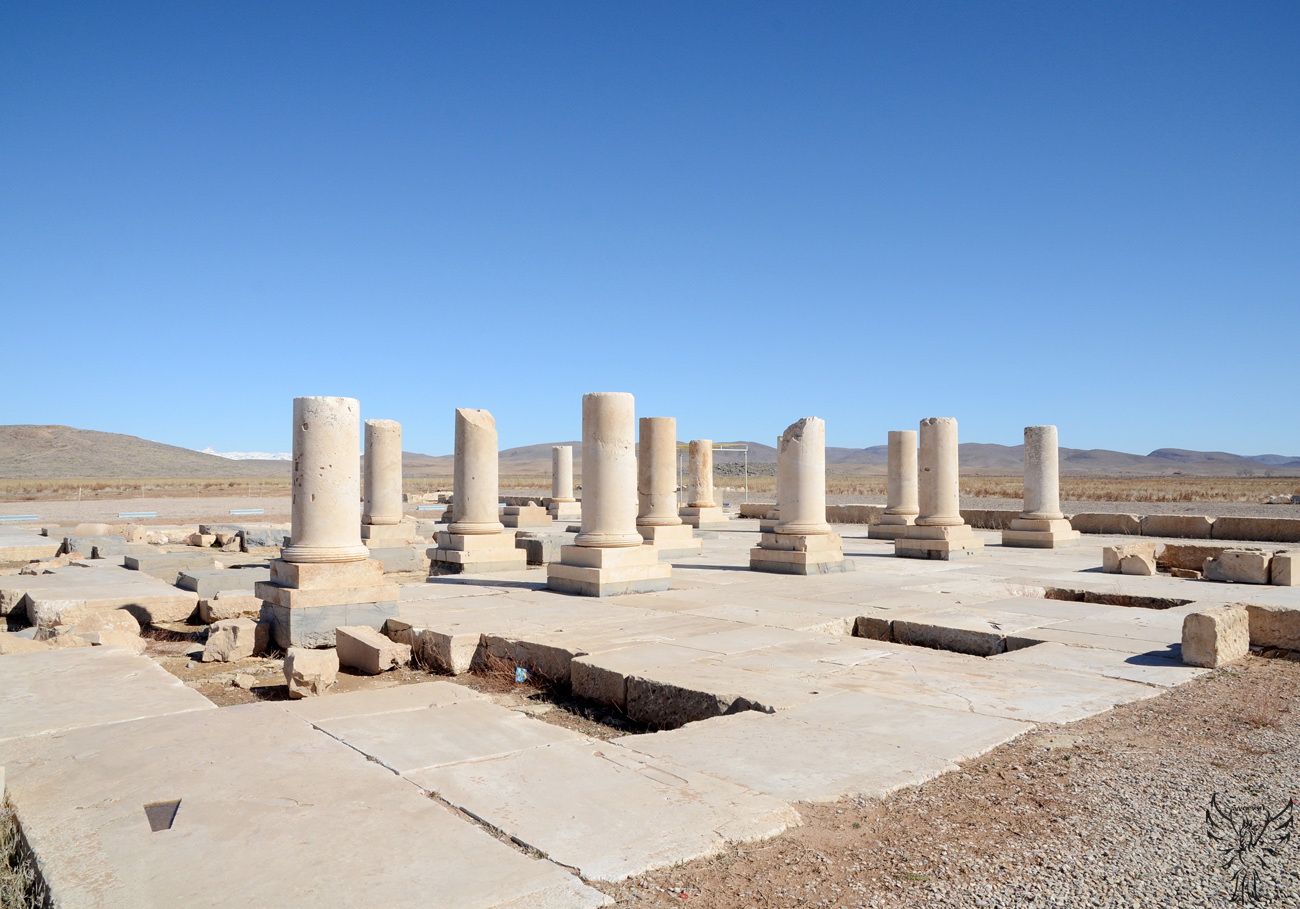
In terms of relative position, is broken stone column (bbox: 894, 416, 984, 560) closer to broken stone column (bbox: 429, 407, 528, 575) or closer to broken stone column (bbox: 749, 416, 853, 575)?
broken stone column (bbox: 749, 416, 853, 575)

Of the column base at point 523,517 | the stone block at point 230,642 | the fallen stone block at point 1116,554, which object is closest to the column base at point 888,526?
the fallen stone block at point 1116,554

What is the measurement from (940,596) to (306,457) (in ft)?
23.5

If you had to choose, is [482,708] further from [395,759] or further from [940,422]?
[940,422]

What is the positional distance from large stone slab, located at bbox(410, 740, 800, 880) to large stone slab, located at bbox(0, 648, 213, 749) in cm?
236

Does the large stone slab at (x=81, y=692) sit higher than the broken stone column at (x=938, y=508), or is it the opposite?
the broken stone column at (x=938, y=508)

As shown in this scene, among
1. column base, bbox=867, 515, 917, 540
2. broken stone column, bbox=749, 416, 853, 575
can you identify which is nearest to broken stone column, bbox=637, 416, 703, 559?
broken stone column, bbox=749, 416, 853, 575

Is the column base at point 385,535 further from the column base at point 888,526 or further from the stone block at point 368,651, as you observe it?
the column base at point 888,526

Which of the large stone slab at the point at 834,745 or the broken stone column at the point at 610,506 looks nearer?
the large stone slab at the point at 834,745

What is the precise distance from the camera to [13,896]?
10.2ft

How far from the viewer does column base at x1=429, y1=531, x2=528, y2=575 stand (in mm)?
13297

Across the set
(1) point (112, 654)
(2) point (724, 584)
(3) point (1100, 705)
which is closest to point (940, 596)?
(2) point (724, 584)

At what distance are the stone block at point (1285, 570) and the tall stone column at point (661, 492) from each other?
860 cm

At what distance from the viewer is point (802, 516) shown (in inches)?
529

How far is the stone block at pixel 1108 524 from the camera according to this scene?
2019 centimetres
